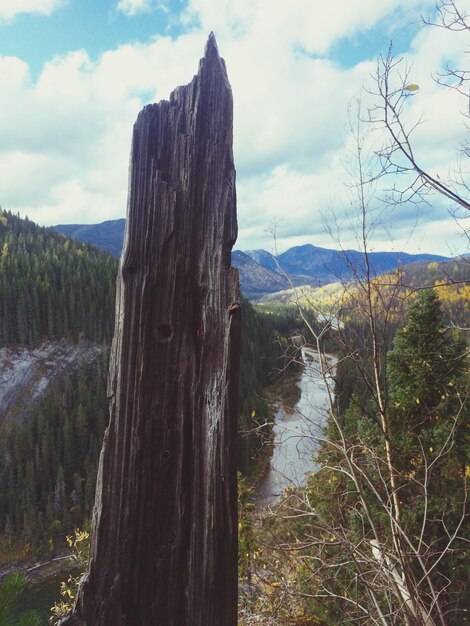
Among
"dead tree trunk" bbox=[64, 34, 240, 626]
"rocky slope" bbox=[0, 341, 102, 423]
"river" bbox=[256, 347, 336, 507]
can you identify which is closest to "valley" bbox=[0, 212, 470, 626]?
"rocky slope" bbox=[0, 341, 102, 423]

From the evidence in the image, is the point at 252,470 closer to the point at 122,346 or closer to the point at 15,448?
the point at 15,448

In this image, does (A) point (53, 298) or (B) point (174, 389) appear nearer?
(B) point (174, 389)

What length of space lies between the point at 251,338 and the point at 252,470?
46596 millimetres

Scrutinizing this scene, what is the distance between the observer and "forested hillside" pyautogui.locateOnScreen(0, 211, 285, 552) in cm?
5000

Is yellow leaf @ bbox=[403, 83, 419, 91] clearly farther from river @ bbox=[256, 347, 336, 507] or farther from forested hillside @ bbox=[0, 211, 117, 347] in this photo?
forested hillside @ bbox=[0, 211, 117, 347]

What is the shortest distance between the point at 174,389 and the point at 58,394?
253 feet

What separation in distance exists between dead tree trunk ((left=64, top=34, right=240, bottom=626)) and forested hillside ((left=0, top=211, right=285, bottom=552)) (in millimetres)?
33383

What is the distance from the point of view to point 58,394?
236 ft

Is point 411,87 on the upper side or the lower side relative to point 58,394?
upper

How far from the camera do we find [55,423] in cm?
6081

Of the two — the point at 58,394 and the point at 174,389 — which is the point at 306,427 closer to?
the point at 174,389

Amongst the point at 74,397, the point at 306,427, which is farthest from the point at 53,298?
the point at 306,427

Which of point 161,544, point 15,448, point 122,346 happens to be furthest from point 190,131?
point 15,448

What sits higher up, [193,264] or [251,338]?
[193,264]
